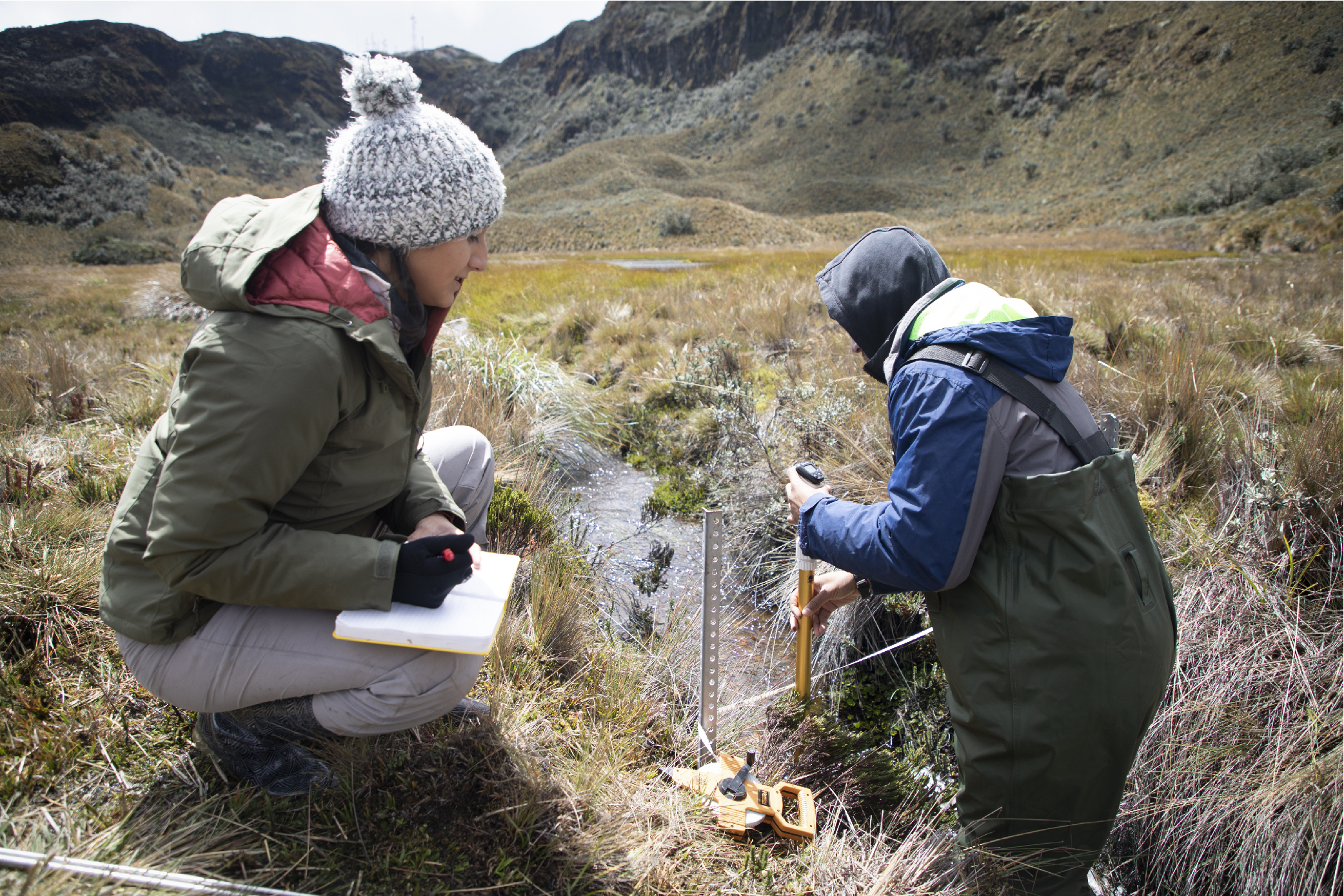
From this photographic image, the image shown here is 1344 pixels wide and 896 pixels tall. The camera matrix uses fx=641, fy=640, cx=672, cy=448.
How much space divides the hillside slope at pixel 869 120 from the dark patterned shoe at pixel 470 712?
20.3 feet

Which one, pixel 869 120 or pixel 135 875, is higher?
pixel 869 120

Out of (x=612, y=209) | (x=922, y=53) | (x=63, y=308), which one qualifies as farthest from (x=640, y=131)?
(x=63, y=308)

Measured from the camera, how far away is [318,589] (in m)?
1.40

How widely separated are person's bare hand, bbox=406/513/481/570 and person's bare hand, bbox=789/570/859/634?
100cm

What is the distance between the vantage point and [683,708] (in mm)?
2250

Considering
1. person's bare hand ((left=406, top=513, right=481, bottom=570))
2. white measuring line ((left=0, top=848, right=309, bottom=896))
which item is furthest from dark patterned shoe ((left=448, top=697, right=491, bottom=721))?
white measuring line ((left=0, top=848, right=309, bottom=896))

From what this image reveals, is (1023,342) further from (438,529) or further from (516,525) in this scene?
(516,525)

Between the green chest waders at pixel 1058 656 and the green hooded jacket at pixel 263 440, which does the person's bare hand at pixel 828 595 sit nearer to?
the green chest waders at pixel 1058 656

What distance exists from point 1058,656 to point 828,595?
0.73 m

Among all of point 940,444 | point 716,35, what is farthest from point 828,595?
point 716,35

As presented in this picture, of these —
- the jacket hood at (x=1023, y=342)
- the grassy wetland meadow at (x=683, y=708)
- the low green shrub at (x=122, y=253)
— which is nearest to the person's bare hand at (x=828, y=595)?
the grassy wetland meadow at (x=683, y=708)

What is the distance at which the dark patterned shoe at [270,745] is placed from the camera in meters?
1.62

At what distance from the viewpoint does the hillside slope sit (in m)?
21.0

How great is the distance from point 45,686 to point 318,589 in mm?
1171
